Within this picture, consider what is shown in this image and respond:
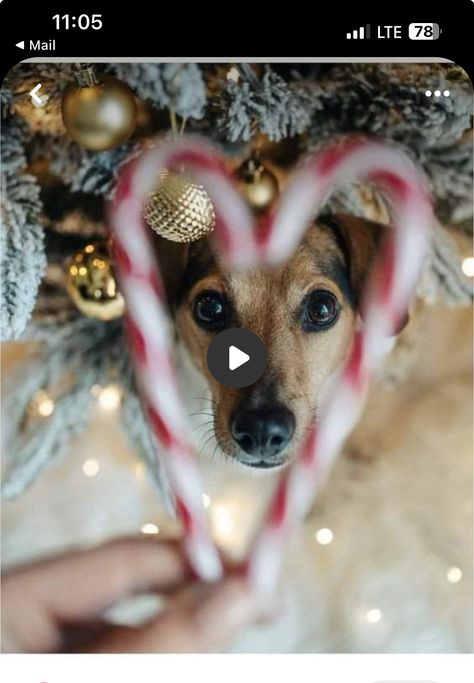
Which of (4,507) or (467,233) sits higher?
(467,233)

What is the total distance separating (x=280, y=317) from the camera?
51 cm

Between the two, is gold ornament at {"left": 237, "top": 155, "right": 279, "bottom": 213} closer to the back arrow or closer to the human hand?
the back arrow

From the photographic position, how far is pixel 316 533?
552 mm

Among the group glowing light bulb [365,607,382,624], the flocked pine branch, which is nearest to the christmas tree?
the flocked pine branch

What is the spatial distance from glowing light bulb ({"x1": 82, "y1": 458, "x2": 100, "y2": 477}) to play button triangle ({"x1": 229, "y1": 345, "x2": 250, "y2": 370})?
5.3 inches

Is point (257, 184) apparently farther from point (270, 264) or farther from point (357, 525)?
point (357, 525)

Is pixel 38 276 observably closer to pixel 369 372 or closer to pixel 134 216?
pixel 134 216

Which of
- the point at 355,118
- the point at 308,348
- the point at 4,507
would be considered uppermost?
the point at 355,118

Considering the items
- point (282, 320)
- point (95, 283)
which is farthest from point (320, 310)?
point (95, 283)

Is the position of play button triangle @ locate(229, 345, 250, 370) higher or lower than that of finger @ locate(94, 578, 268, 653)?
higher

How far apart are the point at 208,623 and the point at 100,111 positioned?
1.28ft

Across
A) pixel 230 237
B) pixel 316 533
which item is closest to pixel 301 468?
pixel 316 533
